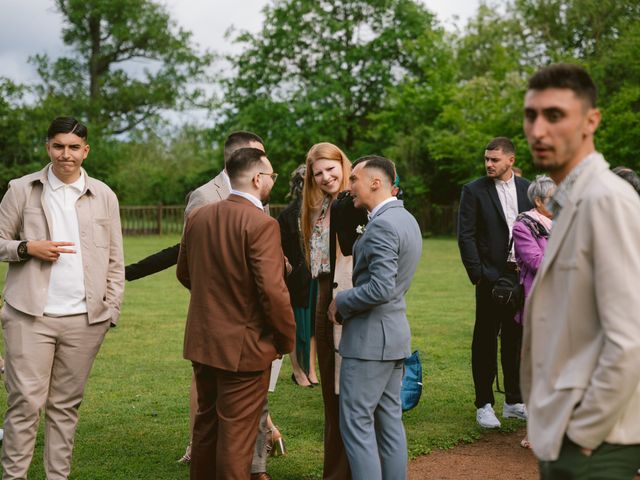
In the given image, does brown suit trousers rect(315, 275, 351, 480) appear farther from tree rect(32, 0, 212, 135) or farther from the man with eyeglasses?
tree rect(32, 0, 212, 135)

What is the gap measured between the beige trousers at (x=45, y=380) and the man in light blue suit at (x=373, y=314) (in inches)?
70.5

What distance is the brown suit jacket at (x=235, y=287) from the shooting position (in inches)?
192

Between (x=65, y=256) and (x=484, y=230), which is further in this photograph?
(x=484, y=230)

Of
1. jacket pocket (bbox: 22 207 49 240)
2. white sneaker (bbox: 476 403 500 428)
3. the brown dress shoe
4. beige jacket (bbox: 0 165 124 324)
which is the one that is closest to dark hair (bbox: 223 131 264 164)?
beige jacket (bbox: 0 165 124 324)

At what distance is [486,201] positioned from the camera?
7.91 metres

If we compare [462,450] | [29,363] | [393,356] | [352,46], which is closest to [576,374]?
[393,356]

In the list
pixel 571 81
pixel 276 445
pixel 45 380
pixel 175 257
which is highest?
pixel 571 81

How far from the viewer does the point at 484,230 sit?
7949mm

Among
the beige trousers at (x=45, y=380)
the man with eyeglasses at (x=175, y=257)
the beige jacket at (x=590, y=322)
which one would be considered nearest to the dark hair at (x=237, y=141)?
the man with eyeglasses at (x=175, y=257)

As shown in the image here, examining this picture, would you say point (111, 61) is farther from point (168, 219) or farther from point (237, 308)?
point (237, 308)

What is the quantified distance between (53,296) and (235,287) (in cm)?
140

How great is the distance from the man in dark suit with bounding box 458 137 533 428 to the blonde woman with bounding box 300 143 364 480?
2.11 m

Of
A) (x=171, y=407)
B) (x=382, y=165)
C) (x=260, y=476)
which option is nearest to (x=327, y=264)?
(x=382, y=165)

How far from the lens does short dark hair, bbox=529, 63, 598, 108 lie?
289cm
